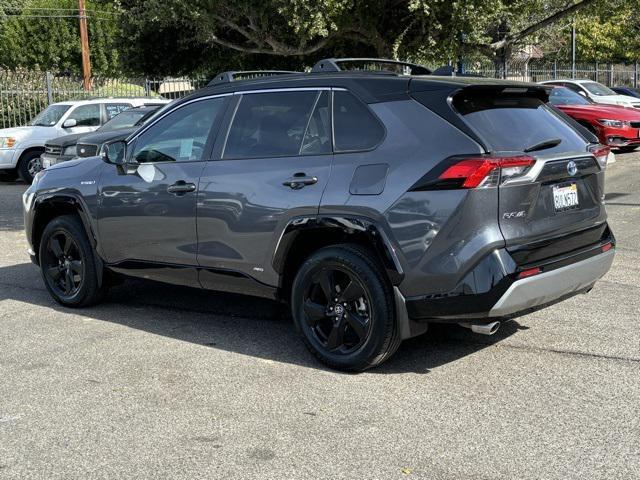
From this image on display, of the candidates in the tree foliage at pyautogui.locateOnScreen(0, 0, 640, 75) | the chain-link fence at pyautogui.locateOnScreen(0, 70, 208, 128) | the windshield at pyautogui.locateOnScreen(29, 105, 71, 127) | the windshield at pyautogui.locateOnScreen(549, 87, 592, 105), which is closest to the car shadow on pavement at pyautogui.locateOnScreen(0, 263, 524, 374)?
the tree foliage at pyautogui.locateOnScreen(0, 0, 640, 75)

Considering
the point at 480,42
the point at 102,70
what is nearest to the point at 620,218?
the point at 480,42

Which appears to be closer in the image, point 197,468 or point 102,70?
point 197,468

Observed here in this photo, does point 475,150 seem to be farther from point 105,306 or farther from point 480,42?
point 480,42

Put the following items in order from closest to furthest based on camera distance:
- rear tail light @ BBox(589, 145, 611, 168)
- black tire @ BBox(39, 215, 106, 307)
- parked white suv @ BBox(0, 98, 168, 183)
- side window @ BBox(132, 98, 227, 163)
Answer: rear tail light @ BBox(589, 145, 611, 168) → side window @ BBox(132, 98, 227, 163) → black tire @ BBox(39, 215, 106, 307) → parked white suv @ BBox(0, 98, 168, 183)

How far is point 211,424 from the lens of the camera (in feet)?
14.6

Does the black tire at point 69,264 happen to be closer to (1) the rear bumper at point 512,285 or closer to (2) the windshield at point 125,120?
(1) the rear bumper at point 512,285

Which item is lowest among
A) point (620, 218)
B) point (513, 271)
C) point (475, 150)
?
point (620, 218)

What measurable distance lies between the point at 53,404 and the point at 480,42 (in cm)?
1701

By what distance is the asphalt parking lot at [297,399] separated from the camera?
3951mm

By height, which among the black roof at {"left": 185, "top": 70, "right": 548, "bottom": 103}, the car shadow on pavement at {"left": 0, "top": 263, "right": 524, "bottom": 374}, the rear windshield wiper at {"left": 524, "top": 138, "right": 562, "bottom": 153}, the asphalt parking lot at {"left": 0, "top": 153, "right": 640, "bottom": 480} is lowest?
the car shadow on pavement at {"left": 0, "top": 263, "right": 524, "bottom": 374}

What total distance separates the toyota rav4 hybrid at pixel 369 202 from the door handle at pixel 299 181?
0.01 m

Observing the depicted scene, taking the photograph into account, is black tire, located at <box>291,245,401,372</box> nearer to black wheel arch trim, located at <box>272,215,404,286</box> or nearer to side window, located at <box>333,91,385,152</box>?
black wheel arch trim, located at <box>272,215,404,286</box>

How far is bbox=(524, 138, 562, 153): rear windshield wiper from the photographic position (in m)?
4.91

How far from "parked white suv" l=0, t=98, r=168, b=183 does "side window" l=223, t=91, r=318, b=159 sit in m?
12.8
